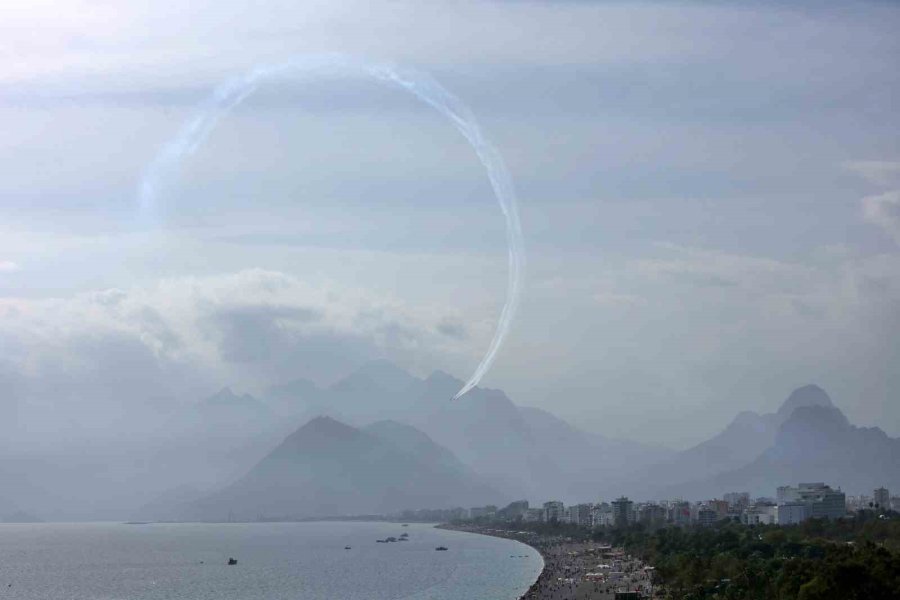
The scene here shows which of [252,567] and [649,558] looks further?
[252,567]

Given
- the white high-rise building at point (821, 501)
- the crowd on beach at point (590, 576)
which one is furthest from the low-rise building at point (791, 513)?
the crowd on beach at point (590, 576)

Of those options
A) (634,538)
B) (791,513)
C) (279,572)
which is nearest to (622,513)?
(791,513)

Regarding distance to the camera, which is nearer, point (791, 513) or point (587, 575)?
point (587, 575)

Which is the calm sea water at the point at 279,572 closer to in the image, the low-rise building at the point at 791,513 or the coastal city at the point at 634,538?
the coastal city at the point at 634,538

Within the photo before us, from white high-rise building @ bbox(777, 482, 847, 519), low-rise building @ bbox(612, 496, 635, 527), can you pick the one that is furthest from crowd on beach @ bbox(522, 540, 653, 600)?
low-rise building @ bbox(612, 496, 635, 527)

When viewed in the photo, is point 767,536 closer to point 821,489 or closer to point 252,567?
point 252,567

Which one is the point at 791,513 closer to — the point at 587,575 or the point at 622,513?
the point at 622,513

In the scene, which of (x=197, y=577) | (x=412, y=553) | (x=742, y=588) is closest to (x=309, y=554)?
(x=412, y=553)

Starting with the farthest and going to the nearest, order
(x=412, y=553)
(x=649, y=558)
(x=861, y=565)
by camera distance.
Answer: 1. (x=412, y=553)
2. (x=649, y=558)
3. (x=861, y=565)
